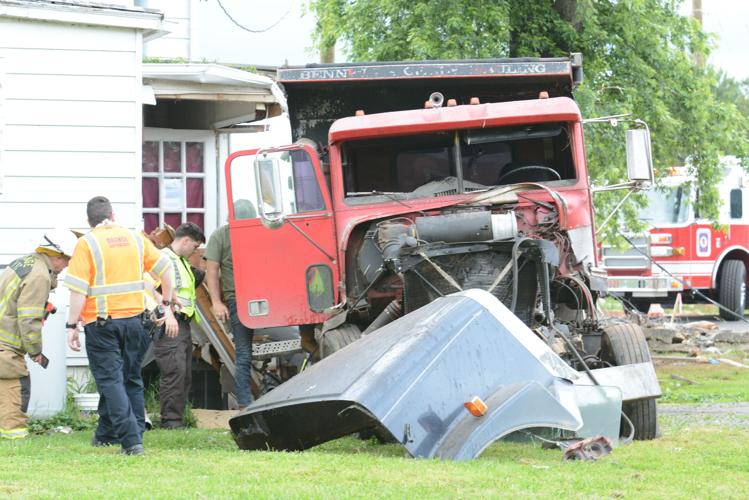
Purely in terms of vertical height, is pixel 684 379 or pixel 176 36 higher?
pixel 176 36

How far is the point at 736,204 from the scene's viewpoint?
24.1 meters

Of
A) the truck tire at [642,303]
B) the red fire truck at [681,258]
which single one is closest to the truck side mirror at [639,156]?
the red fire truck at [681,258]

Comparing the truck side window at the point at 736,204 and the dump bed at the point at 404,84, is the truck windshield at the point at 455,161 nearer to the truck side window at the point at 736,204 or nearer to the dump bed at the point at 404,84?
the dump bed at the point at 404,84

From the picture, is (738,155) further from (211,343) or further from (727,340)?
(211,343)

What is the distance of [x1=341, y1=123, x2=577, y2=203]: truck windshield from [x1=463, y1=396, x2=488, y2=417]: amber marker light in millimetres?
3070

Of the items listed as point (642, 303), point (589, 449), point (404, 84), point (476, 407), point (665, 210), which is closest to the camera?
point (476, 407)

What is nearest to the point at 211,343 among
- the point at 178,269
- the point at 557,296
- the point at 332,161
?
the point at 178,269

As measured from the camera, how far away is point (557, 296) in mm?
9688

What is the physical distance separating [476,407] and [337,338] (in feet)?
7.25

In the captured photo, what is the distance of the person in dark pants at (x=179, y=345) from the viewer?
35.0 feet

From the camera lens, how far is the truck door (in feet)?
33.6

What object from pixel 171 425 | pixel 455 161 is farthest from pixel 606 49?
pixel 171 425

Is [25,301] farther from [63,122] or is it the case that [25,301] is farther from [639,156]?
[639,156]

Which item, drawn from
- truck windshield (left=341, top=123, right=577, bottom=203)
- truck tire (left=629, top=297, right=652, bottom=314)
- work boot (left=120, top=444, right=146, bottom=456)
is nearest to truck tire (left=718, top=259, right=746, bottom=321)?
truck tire (left=629, top=297, right=652, bottom=314)
